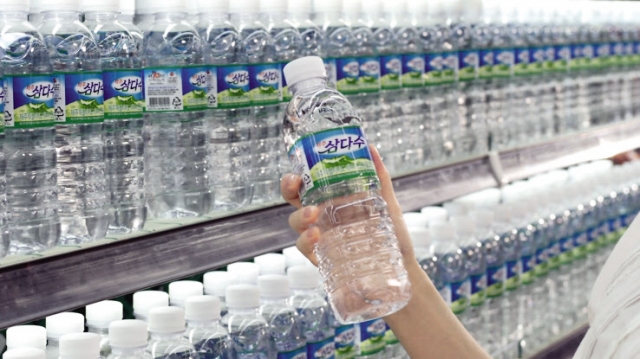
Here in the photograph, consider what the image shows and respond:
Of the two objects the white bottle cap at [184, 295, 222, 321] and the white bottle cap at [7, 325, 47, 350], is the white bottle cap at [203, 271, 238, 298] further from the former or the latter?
the white bottle cap at [7, 325, 47, 350]

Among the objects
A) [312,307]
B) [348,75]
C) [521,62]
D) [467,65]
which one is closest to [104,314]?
[312,307]

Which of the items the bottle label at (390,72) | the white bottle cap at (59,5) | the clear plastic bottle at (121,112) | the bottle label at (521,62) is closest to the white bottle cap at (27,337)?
the clear plastic bottle at (121,112)

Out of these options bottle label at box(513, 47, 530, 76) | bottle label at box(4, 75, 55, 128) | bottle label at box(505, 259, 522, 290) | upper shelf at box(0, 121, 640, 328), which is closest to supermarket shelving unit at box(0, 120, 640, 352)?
upper shelf at box(0, 121, 640, 328)

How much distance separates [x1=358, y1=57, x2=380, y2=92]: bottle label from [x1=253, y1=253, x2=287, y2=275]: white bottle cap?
0.51 metres

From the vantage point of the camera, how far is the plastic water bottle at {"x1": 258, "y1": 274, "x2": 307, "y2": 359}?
6.38 ft

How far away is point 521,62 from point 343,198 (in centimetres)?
183

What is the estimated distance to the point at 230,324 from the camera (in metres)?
1.89

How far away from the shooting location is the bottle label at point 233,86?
1832 mm

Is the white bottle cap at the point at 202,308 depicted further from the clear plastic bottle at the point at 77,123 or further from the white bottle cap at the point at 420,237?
the white bottle cap at the point at 420,237

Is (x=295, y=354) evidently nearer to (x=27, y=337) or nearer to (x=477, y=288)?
(x=27, y=337)

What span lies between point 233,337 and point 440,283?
934 millimetres

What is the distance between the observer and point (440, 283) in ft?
8.63

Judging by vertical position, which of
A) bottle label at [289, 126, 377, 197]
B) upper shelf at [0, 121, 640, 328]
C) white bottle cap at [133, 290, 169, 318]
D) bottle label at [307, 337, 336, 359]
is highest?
bottle label at [289, 126, 377, 197]

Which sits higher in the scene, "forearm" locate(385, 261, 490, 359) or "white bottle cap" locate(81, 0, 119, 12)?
"white bottle cap" locate(81, 0, 119, 12)
